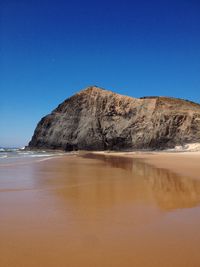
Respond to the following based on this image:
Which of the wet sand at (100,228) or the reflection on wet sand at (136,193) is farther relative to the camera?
the reflection on wet sand at (136,193)

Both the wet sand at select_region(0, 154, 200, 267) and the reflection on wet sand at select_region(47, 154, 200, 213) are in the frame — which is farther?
the reflection on wet sand at select_region(47, 154, 200, 213)

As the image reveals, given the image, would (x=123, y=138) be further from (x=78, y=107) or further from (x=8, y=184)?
(x=8, y=184)

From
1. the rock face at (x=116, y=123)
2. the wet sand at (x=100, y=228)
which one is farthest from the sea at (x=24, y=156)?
the wet sand at (x=100, y=228)

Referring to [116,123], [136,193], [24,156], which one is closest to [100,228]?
[136,193]

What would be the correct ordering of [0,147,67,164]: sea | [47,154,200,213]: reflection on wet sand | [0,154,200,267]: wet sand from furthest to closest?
[0,147,67,164]: sea → [47,154,200,213]: reflection on wet sand → [0,154,200,267]: wet sand

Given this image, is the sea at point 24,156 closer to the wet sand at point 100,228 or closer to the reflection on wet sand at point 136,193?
the reflection on wet sand at point 136,193

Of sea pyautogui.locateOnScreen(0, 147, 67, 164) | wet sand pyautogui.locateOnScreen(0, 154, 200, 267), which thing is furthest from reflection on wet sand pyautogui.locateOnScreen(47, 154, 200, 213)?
sea pyautogui.locateOnScreen(0, 147, 67, 164)

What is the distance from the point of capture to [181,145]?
46750 millimetres

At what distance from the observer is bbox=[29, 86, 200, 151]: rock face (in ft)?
162

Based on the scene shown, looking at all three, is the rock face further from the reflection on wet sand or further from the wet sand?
the wet sand

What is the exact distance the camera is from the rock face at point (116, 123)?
162 ft

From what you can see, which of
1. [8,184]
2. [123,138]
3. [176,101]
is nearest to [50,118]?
[123,138]

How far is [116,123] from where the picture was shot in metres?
55.8

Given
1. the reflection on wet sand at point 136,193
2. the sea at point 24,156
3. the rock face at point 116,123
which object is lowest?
the reflection on wet sand at point 136,193
